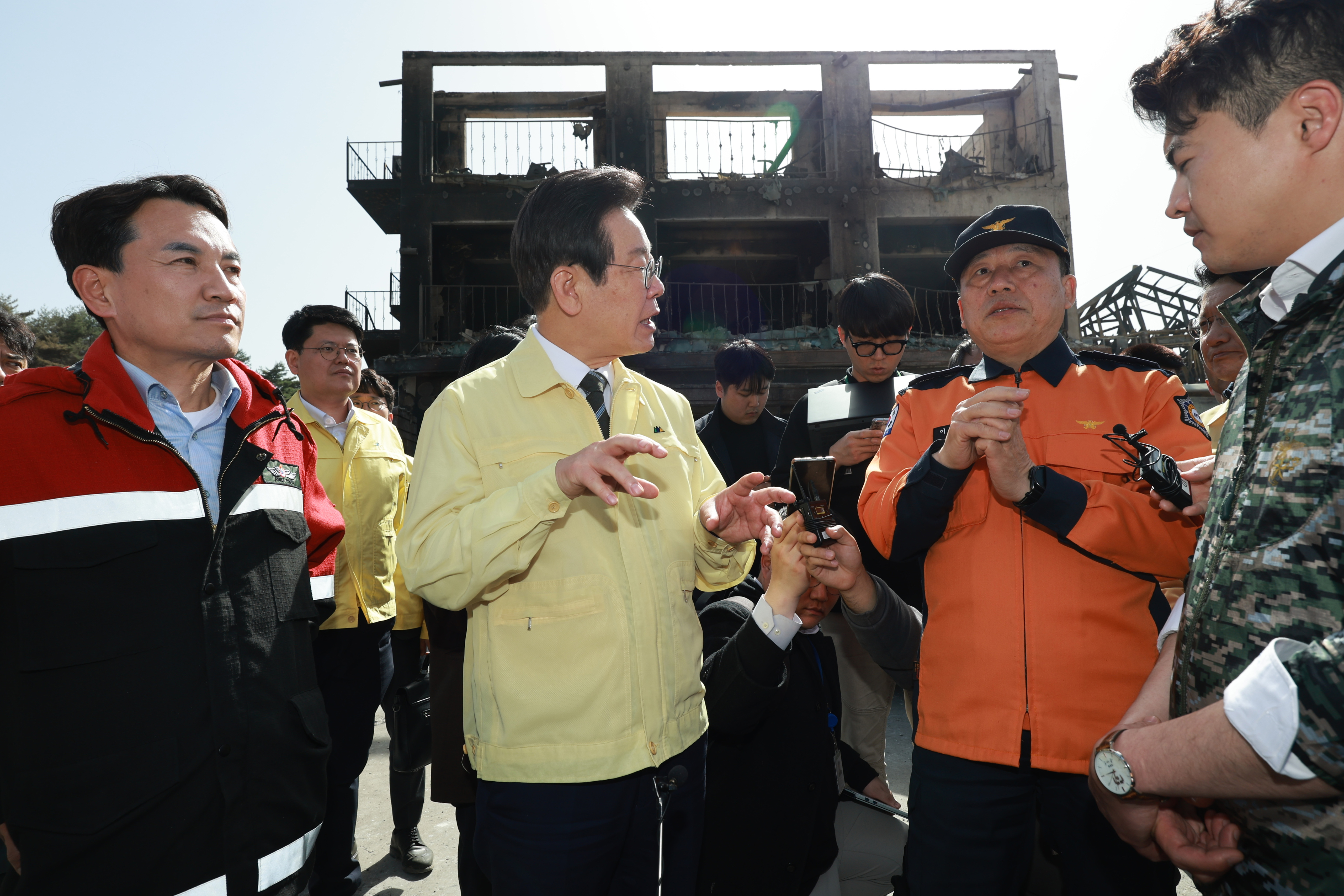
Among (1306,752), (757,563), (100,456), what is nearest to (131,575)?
→ (100,456)

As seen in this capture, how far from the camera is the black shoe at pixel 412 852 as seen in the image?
351 cm

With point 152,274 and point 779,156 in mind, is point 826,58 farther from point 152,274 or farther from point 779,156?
point 152,274

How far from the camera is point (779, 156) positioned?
19500 millimetres

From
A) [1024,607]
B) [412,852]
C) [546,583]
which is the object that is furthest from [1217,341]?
[412,852]

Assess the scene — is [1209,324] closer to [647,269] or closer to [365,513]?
[647,269]

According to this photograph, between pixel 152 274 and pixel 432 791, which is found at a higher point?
pixel 152 274

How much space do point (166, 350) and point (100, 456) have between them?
35cm

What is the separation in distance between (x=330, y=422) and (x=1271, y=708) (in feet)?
12.8

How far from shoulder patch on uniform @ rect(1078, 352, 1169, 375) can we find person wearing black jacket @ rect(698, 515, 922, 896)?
926 mm

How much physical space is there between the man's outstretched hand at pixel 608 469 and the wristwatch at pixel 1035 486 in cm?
101

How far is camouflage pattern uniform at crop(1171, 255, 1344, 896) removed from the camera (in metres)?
0.93

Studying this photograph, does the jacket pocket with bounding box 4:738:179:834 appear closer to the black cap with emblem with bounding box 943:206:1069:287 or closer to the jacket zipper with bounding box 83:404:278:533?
the jacket zipper with bounding box 83:404:278:533

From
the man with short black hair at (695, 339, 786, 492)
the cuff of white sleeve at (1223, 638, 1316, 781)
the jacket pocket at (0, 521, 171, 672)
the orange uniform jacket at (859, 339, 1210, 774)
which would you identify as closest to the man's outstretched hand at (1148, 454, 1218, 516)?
the orange uniform jacket at (859, 339, 1210, 774)

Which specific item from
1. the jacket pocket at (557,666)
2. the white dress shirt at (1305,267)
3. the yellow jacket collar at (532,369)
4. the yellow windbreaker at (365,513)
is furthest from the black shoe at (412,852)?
the white dress shirt at (1305,267)
